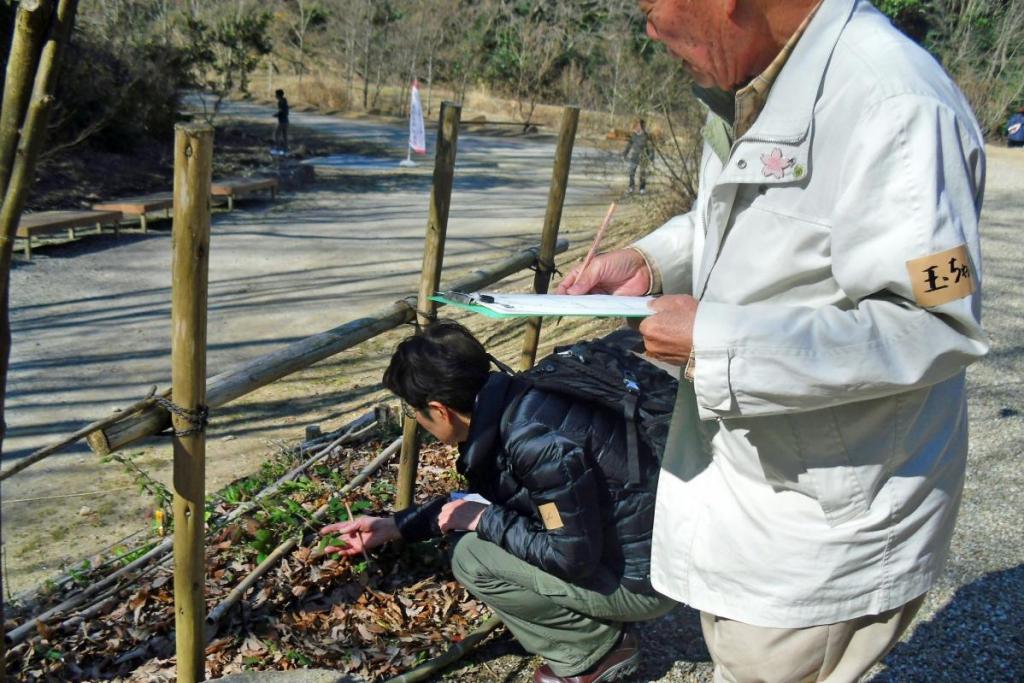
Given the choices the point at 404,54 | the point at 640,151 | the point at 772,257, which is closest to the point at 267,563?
the point at 772,257

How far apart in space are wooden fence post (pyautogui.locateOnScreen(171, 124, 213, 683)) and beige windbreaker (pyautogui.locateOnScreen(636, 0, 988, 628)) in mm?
1143

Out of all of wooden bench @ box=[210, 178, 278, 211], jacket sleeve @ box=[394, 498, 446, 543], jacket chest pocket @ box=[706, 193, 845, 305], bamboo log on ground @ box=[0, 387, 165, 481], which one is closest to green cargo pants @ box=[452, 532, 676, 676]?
jacket sleeve @ box=[394, 498, 446, 543]

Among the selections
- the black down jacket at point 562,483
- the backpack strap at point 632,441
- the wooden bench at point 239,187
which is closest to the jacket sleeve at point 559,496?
the black down jacket at point 562,483

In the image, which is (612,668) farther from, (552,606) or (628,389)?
(628,389)

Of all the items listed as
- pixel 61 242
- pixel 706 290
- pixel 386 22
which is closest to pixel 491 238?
→ pixel 61 242

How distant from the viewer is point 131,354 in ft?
25.8

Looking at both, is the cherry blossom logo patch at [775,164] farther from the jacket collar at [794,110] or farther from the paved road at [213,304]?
the paved road at [213,304]

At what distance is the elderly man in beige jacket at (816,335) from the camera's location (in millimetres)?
1265

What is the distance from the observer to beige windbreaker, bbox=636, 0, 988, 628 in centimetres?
126

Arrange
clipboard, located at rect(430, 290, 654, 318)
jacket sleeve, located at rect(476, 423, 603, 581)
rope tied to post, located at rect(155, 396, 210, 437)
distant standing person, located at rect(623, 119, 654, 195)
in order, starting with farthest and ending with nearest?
distant standing person, located at rect(623, 119, 654, 195) → jacket sleeve, located at rect(476, 423, 603, 581) → rope tied to post, located at rect(155, 396, 210, 437) → clipboard, located at rect(430, 290, 654, 318)

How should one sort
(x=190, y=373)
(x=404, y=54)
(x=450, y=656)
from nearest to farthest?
(x=190, y=373)
(x=450, y=656)
(x=404, y=54)

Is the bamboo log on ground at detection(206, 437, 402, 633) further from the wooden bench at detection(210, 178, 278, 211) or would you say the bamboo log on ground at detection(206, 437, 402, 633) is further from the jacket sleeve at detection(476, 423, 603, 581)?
the wooden bench at detection(210, 178, 278, 211)

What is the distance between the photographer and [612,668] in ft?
9.05

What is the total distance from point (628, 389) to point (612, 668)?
85 centimetres
